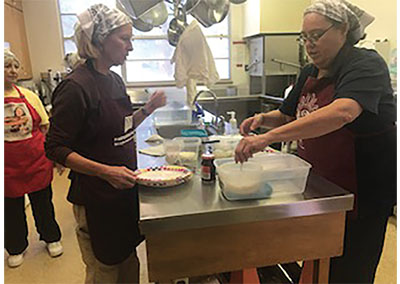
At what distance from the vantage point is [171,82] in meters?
6.00

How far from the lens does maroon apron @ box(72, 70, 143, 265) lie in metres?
1.32

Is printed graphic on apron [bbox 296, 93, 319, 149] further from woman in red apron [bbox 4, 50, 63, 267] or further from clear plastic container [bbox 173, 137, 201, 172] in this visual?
woman in red apron [bbox 4, 50, 63, 267]

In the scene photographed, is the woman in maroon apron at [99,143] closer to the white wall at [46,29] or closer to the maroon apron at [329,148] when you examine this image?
the maroon apron at [329,148]

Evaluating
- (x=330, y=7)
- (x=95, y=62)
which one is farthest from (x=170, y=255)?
(x=330, y=7)

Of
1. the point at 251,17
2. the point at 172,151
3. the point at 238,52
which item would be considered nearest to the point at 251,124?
the point at 172,151

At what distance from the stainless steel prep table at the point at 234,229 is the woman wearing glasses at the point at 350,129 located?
17 cm

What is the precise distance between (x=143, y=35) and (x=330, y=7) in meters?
5.01

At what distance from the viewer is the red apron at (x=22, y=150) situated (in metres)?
2.15

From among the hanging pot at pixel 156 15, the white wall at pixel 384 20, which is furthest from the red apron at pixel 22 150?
the white wall at pixel 384 20

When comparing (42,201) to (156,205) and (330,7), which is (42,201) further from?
(330,7)

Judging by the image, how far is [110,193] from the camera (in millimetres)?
1358

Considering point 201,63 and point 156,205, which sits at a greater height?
point 201,63

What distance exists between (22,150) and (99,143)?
1208mm

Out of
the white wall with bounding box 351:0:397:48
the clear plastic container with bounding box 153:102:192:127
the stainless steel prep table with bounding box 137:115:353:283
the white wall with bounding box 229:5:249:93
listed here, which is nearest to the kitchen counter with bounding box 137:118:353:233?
the stainless steel prep table with bounding box 137:115:353:283
